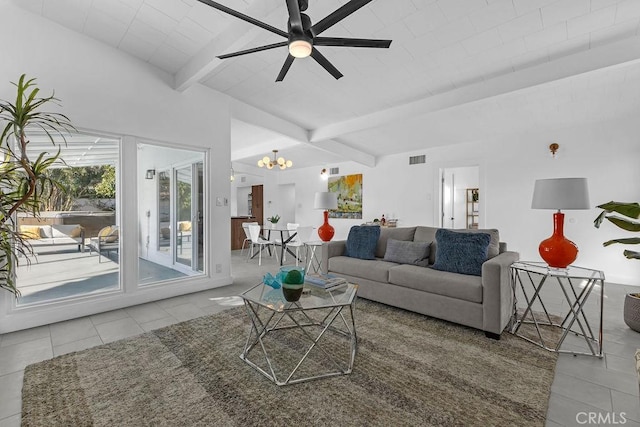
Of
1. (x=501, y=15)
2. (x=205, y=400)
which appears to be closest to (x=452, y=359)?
(x=205, y=400)

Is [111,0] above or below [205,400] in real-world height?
above

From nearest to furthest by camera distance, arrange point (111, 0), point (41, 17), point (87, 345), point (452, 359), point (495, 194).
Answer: point (452, 359), point (87, 345), point (111, 0), point (41, 17), point (495, 194)

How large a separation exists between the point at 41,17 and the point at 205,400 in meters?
3.94

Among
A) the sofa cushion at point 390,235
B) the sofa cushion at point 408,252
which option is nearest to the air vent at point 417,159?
the sofa cushion at point 390,235

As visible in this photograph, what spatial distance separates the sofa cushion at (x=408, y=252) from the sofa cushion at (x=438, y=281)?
141 millimetres

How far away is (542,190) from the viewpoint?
8.28 feet

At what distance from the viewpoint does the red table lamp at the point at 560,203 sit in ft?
7.81

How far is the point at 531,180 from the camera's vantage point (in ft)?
17.6

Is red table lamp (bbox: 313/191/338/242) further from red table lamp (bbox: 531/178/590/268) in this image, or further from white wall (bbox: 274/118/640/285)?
white wall (bbox: 274/118/640/285)

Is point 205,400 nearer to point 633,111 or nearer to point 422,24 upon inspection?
point 422,24

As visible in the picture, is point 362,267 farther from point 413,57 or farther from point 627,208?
point 413,57

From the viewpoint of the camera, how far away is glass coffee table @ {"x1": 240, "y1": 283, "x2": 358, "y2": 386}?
1.96 meters

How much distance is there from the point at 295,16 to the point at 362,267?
2.63 m

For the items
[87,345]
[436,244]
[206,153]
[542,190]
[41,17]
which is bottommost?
[87,345]
